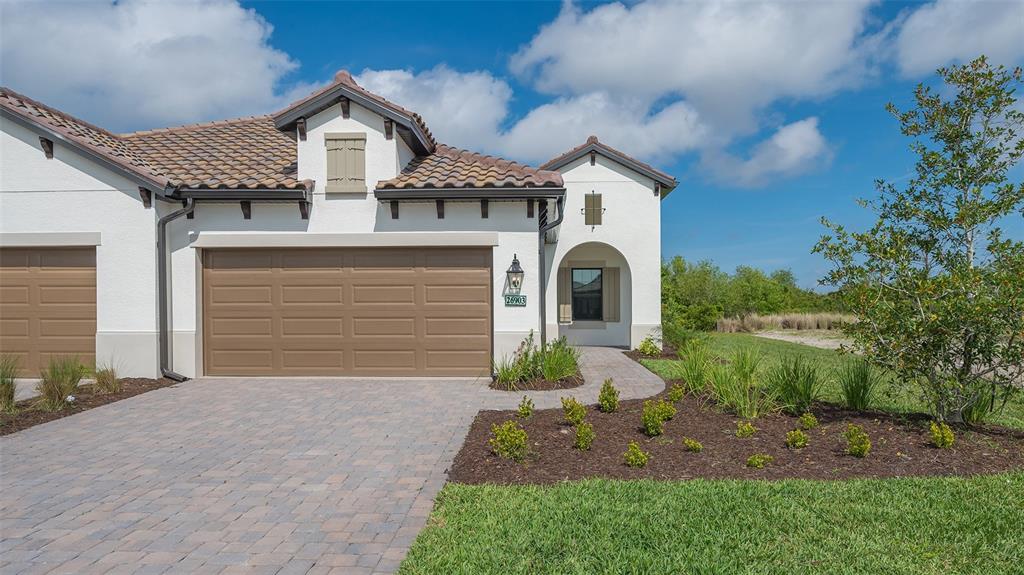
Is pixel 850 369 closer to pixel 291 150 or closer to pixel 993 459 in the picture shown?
pixel 993 459

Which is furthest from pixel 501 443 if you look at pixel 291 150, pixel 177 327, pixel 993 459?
pixel 291 150

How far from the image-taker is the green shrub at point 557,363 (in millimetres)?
9992

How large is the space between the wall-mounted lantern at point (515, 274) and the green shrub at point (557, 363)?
1.33 m

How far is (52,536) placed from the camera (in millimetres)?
4062

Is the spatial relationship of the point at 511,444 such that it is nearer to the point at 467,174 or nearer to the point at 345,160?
the point at 467,174

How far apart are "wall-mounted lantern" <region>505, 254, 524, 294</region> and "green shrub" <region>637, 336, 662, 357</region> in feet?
19.2

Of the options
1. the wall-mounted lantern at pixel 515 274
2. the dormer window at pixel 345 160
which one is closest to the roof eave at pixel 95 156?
the dormer window at pixel 345 160

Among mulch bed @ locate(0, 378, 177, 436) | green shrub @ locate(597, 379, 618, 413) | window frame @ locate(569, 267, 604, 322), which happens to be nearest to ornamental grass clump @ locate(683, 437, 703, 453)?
green shrub @ locate(597, 379, 618, 413)

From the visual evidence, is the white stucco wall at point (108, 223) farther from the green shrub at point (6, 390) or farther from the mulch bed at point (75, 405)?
the green shrub at point (6, 390)

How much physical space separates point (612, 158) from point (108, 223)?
11843 millimetres

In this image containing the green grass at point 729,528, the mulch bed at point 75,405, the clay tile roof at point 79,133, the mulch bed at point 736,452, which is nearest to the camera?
the green grass at point 729,528

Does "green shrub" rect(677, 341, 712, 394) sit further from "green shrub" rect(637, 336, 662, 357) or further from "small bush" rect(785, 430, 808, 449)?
"green shrub" rect(637, 336, 662, 357)

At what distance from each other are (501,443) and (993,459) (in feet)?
15.6

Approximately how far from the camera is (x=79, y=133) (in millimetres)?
10969
